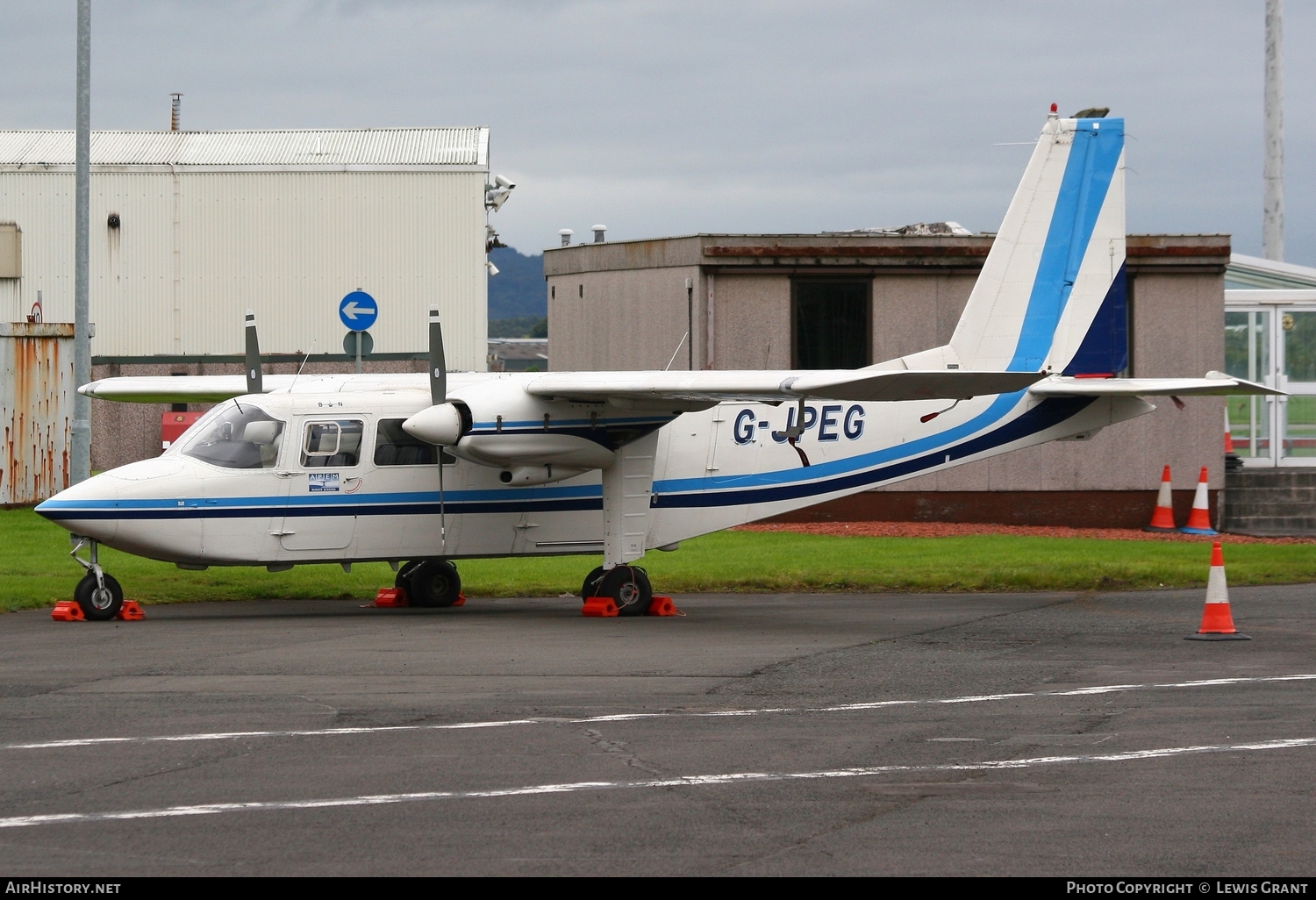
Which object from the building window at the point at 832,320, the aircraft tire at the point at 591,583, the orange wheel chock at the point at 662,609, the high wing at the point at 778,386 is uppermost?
the building window at the point at 832,320

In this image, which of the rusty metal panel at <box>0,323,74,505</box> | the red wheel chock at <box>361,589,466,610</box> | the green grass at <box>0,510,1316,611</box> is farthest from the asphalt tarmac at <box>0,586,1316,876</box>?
the rusty metal panel at <box>0,323,74,505</box>

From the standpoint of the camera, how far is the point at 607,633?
46.6 feet

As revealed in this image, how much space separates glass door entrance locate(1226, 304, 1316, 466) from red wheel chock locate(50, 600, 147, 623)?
18.7 metres

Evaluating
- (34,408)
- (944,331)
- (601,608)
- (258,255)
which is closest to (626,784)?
(601,608)

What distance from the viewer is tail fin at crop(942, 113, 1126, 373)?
1766 centimetres

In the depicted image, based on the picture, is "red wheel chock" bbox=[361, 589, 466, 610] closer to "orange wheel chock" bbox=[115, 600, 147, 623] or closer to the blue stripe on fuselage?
the blue stripe on fuselage

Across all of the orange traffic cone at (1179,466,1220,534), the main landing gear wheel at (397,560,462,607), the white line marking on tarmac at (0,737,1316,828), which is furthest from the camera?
the orange traffic cone at (1179,466,1220,534)

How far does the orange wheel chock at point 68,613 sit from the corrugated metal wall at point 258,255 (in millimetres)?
23116

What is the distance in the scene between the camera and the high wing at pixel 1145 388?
1555 cm

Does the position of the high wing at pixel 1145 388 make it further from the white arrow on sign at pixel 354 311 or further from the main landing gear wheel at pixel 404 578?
the white arrow on sign at pixel 354 311

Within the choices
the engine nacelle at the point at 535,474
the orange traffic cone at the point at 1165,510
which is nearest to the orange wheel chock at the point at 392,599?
the engine nacelle at the point at 535,474

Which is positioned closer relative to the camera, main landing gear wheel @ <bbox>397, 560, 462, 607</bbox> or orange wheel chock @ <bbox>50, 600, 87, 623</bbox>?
orange wheel chock @ <bbox>50, 600, 87, 623</bbox>
